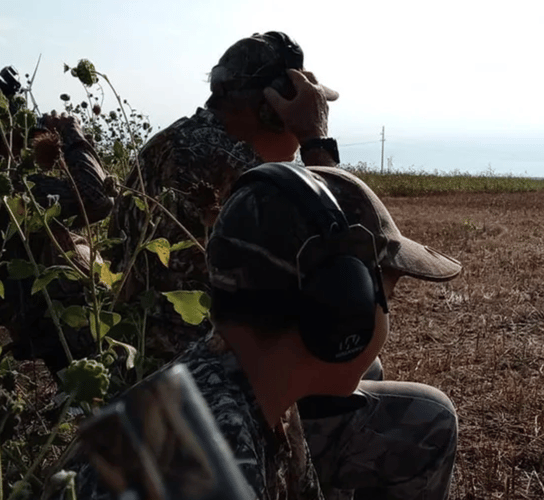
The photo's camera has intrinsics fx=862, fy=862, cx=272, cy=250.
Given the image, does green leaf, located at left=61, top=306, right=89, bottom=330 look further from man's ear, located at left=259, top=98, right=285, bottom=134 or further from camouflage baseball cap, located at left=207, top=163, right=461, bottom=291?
man's ear, located at left=259, top=98, right=285, bottom=134

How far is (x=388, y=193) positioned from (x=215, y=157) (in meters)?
16.0

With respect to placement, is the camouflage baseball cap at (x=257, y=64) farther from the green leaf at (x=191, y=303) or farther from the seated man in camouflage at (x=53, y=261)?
the green leaf at (x=191, y=303)

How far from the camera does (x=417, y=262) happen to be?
136cm

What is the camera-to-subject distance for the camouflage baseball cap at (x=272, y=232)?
3.74 ft

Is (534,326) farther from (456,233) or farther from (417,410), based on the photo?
(456,233)

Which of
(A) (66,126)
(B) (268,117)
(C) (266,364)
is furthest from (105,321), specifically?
(A) (66,126)

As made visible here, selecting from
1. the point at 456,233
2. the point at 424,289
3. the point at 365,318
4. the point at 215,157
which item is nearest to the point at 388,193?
the point at 456,233

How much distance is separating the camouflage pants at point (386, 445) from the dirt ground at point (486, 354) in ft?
1.77

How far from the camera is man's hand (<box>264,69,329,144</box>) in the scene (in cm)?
236

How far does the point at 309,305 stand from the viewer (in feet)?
3.66

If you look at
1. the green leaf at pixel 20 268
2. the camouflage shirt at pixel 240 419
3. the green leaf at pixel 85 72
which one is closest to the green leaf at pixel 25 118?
the green leaf at pixel 85 72

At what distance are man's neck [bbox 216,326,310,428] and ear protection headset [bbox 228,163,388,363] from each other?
48mm

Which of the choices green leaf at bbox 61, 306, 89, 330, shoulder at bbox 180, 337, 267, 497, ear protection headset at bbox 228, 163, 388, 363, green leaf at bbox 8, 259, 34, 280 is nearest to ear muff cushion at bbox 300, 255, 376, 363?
ear protection headset at bbox 228, 163, 388, 363

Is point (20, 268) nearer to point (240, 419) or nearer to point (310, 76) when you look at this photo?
point (240, 419)
